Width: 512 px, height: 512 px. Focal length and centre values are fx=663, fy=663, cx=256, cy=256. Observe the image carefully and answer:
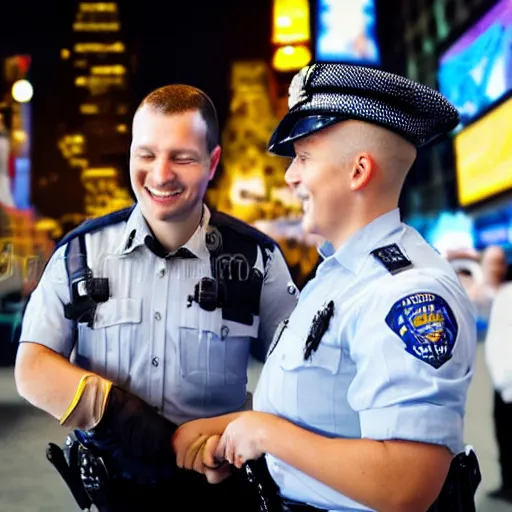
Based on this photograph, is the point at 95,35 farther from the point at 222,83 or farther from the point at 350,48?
the point at 350,48

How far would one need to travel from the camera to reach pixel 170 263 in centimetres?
125

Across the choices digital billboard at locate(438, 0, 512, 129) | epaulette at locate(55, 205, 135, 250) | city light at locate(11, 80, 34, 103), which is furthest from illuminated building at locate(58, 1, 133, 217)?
digital billboard at locate(438, 0, 512, 129)

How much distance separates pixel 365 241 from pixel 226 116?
1.37 metres

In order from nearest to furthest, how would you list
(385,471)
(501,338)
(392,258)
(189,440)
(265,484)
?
(385,471) → (392,258) → (265,484) → (189,440) → (501,338)

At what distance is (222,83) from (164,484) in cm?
139

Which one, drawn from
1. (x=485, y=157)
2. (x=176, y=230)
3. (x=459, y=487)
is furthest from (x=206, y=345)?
(x=485, y=157)

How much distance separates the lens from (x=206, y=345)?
1253 millimetres

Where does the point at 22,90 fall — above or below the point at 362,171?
above

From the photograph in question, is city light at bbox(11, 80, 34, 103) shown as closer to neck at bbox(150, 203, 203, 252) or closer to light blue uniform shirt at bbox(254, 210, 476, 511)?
neck at bbox(150, 203, 203, 252)

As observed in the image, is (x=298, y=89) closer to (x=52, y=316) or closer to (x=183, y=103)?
(x=183, y=103)

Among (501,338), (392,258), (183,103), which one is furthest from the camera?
(501,338)

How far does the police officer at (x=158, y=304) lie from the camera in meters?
1.21

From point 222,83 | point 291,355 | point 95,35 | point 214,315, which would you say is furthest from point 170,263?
point 95,35

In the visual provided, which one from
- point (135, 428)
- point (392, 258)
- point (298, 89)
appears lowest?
point (135, 428)
